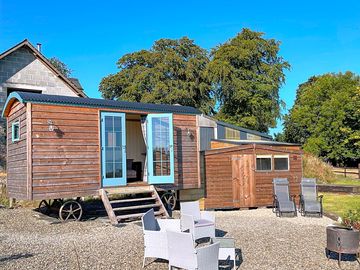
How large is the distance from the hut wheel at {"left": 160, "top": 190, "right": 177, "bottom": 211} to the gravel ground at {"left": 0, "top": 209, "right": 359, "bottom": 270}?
7.42 feet

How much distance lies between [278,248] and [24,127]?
6944 millimetres

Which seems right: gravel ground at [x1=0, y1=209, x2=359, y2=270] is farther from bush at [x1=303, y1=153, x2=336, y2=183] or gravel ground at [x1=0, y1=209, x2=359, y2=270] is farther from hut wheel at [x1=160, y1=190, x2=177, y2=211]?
bush at [x1=303, y1=153, x2=336, y2=183]

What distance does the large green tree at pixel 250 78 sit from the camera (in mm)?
30172

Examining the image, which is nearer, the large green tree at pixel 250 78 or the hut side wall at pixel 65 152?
the hut side wall at pixel 65 152

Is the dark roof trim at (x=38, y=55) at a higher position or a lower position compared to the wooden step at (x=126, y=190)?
higher

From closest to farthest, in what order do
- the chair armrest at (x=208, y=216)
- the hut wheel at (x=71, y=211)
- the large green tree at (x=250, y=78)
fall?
the chair armrest at (x=208, y=216) < the hut wheel at (x=71, y=211) < the large green tree at (x=250, y=78)

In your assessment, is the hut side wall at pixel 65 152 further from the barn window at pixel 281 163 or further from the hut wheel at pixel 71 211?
the barn window at pixel 281 163

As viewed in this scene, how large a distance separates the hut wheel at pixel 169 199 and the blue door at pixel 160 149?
3.66ft

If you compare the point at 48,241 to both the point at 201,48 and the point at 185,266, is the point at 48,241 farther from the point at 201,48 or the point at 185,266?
the point at 201,48

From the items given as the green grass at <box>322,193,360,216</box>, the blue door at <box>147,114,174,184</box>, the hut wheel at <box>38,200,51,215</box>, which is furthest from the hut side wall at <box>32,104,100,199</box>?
the green grass at <box>322,193,360,216</box>

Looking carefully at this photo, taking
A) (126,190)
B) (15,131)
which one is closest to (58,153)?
(15,131)

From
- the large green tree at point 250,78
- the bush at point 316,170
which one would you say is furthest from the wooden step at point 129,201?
the large green tree at point 250,78

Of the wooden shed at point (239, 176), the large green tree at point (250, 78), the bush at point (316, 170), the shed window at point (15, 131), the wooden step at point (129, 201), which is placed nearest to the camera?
the wooden step at point (129, 201)

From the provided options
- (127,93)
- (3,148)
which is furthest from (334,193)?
(127,93)
